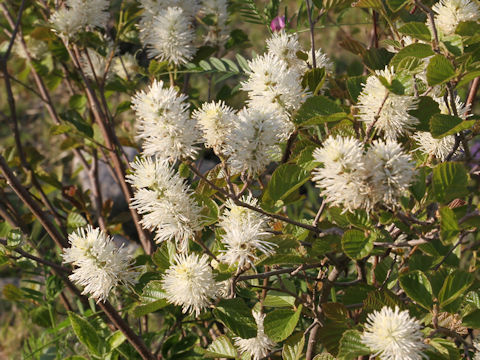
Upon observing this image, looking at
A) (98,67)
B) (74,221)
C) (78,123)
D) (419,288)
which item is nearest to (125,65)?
(98,67)

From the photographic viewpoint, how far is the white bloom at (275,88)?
0.87 meters

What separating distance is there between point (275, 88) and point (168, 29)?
459 millimetres

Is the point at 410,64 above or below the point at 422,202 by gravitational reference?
above

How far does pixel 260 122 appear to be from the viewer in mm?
789

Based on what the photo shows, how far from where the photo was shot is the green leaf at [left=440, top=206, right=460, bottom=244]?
0.74 meters

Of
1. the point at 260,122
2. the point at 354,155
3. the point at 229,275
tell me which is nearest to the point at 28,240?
the point at 229,275

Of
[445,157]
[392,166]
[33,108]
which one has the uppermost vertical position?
[392,166]

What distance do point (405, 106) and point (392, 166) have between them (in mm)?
121

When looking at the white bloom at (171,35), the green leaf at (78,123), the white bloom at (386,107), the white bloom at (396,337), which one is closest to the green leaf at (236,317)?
the white bloom at (396,337)

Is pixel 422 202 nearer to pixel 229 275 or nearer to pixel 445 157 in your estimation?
pixel 445 157

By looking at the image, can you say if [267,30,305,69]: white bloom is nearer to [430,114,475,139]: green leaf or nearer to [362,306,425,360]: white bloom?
[430,114,475,139]: green leaf

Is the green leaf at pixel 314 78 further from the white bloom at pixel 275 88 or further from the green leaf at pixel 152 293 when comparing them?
the green leaf at pixel 152 293

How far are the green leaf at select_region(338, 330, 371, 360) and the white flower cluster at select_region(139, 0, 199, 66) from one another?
728 mm

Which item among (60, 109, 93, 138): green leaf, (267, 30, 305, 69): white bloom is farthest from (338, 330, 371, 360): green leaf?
(60, 109, 93, 138): green leaf
